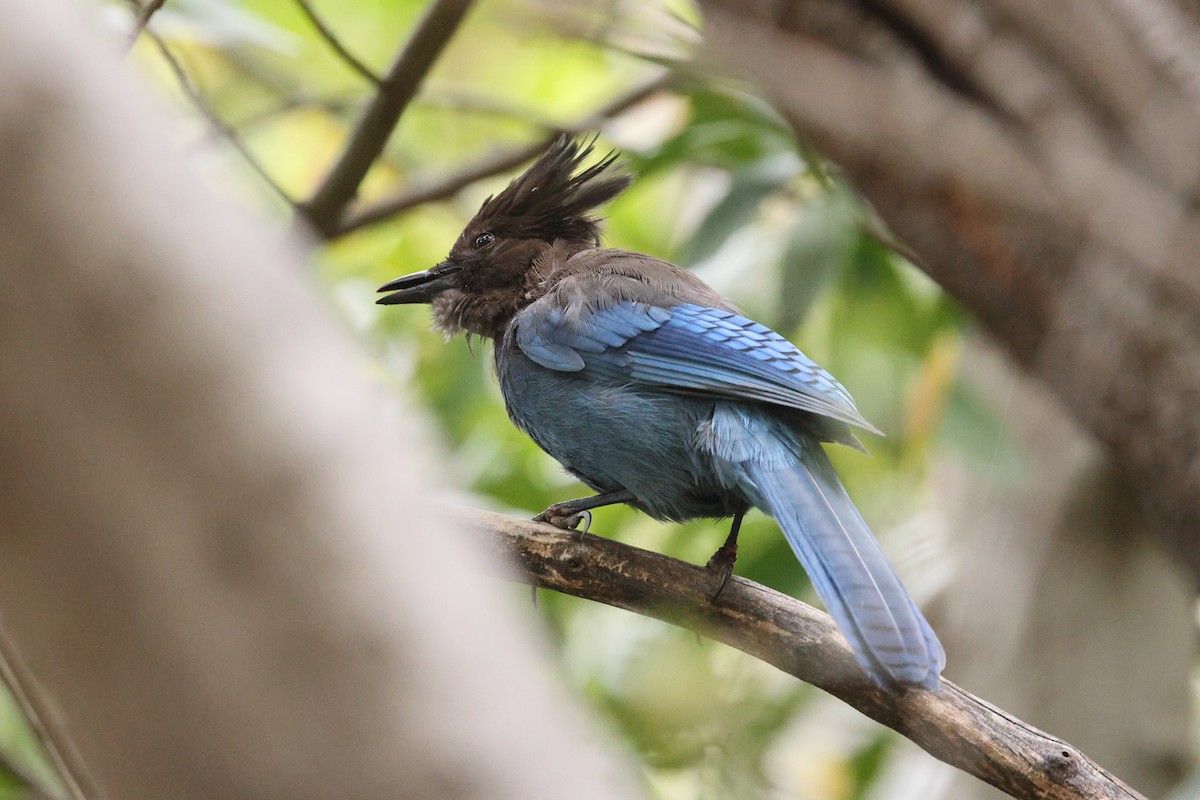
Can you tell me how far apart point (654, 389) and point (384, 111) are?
1.47m

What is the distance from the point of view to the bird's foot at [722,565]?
2797 millimetres

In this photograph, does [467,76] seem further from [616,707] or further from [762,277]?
[616,707]

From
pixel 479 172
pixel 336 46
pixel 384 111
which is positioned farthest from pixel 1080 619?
pixel 336 46

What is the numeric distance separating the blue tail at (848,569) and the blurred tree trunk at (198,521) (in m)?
1.65

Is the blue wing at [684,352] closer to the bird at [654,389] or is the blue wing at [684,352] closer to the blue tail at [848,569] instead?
the bird at [654,389]

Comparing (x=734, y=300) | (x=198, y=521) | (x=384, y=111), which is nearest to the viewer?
(x=198, y=521)

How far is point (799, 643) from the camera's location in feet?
8.68

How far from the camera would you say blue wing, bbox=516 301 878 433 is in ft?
9.96

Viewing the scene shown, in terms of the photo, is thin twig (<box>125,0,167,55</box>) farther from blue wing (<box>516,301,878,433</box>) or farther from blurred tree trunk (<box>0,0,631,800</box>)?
blurred tree trunk (<box>0,0,631,800</box>)

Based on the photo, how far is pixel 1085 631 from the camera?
488 centimetres

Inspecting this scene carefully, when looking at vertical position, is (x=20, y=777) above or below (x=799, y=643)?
below

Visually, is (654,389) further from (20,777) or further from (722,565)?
(20,777)

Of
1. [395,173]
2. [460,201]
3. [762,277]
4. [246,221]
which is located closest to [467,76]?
[395,173]

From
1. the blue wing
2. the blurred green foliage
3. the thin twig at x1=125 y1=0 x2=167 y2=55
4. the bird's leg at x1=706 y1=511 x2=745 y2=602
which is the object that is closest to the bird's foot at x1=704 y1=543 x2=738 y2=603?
the bird's leg at x1=706 y1=511 x2=745 y2=602
